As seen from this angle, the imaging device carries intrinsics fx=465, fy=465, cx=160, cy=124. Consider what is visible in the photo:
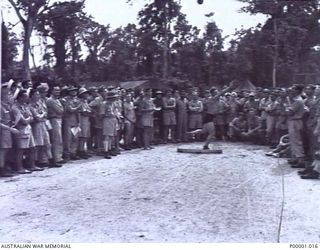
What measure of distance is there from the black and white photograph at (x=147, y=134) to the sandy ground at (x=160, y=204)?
0.07 ft

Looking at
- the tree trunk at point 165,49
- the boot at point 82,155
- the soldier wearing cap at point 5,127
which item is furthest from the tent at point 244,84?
the soldier wearing cap at point 5,127

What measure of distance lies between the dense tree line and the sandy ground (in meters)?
1.51

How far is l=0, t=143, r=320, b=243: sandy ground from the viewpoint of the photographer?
401 centimetres

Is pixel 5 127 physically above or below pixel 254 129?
above

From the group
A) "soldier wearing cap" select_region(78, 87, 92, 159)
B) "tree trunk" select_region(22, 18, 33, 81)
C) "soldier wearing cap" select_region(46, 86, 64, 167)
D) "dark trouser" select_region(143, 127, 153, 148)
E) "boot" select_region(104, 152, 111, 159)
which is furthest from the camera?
"dark trouser" select_region(143, 127, 153, 148)

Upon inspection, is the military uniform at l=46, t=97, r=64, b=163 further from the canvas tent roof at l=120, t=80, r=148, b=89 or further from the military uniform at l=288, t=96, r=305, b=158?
the military uniform at l=288, t=96, r=305, b=158

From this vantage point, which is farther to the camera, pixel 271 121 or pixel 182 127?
pixel 182 127

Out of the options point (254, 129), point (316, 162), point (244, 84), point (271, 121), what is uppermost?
point (244, 84)

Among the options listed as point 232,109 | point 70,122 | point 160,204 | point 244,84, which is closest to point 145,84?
point 244,84

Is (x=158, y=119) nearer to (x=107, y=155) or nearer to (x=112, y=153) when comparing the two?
(x=112, y=153)

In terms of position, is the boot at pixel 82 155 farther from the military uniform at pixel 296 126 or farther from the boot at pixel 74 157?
the military uniform at pixel 296 126

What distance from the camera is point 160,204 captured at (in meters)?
5.06

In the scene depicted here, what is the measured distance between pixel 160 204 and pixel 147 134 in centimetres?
541

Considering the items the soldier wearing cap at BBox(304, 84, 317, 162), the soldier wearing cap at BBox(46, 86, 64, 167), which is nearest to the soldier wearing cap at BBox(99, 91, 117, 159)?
the soldier wearing cap at BBox(46, 86, 64, 167)
